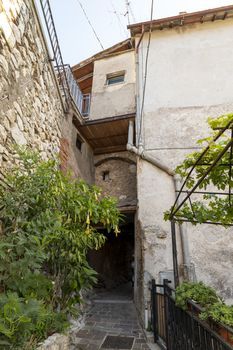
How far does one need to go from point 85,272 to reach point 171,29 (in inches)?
320

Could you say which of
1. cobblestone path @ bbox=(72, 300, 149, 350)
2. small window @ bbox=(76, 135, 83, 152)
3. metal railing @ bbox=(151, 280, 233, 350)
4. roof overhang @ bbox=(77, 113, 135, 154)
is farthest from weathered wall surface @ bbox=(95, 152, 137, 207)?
metal railing @ bbox=(151, 280, 233, 350)

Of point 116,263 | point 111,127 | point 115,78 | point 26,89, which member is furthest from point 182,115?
point 116,263

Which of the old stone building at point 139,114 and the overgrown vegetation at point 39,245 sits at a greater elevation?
the old stone building at point 139,114

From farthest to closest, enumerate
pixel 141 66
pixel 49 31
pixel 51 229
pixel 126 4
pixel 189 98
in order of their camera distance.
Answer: pixel 141 66, pixel 189 98, pixel 126 4, pixel 49 31, pixel 51 229

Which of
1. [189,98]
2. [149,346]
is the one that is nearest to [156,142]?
[189,98]

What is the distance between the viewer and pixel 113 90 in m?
7.92

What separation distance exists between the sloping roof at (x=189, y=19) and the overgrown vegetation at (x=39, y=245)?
676 cm

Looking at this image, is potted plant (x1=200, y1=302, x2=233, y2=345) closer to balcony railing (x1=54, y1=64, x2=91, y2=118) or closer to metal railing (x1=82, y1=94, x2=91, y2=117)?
balcony railing (x1=54, y1=64, x2=91, y2=118)

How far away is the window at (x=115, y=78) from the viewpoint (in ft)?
27.2

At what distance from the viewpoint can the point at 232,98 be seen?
5.96 metres

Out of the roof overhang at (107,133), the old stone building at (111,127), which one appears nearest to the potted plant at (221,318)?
the old stone building at (111,127)

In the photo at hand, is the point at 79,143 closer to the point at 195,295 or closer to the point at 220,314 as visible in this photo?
the point at 195,295

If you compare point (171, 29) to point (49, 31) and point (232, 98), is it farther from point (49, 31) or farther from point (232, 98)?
point (49, 31)

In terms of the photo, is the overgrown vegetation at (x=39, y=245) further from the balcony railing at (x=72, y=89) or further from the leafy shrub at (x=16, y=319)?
the balcony railing at (x=72, y=89)
